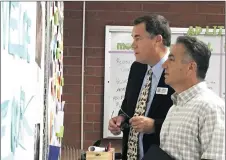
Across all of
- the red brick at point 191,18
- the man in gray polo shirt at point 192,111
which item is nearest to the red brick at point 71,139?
the red brick at point 191,18

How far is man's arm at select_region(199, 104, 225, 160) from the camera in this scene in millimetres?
1243

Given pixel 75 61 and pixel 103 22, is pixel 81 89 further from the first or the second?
pixel 103 22

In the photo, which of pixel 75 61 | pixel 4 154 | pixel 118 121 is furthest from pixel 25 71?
pixel 75 61

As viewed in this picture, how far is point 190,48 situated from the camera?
1438mm

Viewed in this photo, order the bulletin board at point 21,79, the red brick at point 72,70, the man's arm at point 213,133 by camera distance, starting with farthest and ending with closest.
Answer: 1. the red brick at point 72,70
2. the man's arm at point 213,133
3. the bulletin board at point 21,79

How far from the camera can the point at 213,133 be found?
49.1 inches

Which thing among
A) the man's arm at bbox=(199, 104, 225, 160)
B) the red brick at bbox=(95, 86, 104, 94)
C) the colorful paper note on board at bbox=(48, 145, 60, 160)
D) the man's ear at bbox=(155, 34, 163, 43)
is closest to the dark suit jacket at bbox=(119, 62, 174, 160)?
the man's ear at bbox=(155, 34, 163, 43)

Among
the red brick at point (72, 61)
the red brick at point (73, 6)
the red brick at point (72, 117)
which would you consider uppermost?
the red brick at point (73, 6)

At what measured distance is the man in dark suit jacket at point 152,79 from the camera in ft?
6.06

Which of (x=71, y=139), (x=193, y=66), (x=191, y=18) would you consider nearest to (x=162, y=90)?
(x=193, y=66)

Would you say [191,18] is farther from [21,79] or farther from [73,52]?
[21,79]

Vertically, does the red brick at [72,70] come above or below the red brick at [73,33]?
below

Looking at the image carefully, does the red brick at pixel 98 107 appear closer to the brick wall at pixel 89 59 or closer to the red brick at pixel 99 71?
the brick wall at pixel 89 59

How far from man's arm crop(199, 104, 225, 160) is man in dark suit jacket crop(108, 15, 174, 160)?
49cm
